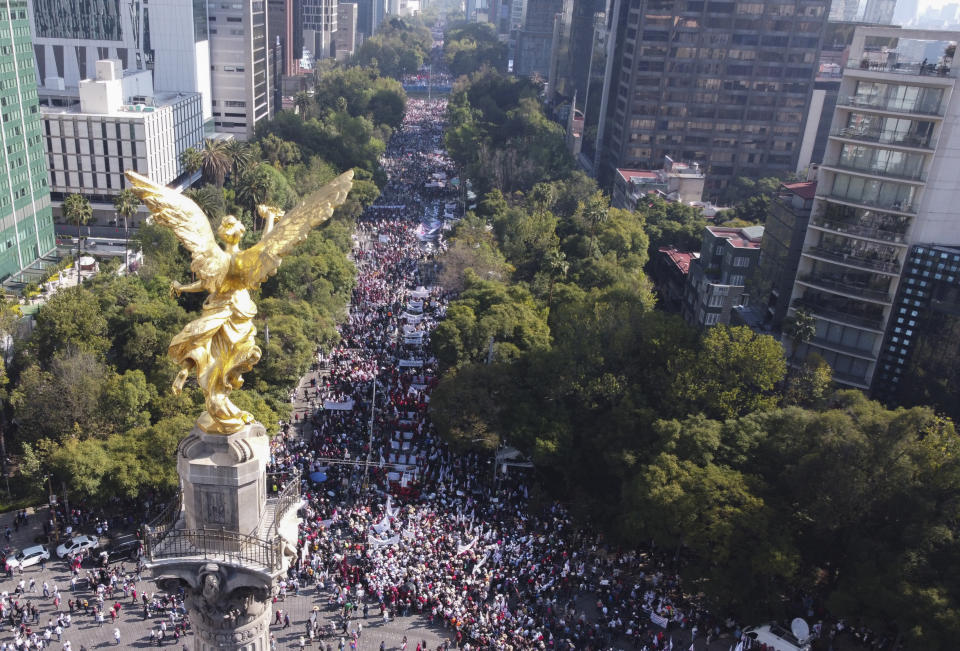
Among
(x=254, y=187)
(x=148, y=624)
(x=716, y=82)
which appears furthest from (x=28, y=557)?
(x=716, y=82)

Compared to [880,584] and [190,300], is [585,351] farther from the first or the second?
[190,300]

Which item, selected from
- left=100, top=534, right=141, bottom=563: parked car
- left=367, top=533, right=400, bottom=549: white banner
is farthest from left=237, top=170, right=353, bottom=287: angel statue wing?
left=100, top=534, right=141, bottom=563: parked car

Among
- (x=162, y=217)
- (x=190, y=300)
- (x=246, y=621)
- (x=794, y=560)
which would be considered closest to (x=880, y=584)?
(x=794, y=560)

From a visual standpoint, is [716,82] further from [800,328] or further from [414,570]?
[414,570]

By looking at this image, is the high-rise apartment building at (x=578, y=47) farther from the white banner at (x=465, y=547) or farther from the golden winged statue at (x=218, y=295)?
the golden winged statue at (x=218, y=295)

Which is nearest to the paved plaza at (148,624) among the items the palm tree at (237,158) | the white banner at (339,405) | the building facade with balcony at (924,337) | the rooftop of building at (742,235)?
the white banner at (339,405)

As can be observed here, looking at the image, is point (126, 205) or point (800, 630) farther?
point (126, 205)
